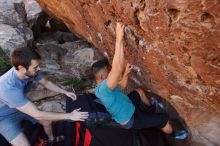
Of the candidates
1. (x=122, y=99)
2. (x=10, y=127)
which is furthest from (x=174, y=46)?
(x=10, y=127)

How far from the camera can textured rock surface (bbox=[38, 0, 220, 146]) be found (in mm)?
3603

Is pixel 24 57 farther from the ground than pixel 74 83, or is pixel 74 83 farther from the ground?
pixel 24 57

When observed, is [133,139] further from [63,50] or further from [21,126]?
[63,50]

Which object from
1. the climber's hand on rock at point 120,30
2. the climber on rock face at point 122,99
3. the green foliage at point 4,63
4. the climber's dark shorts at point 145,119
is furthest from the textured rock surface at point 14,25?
the climber's hand on rock at point 120,30

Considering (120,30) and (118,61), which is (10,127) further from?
(120,30)

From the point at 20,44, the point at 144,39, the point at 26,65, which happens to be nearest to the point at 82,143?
the point at 26,65

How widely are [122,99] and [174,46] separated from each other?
51.0 inches

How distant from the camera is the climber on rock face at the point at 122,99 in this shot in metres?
4.63

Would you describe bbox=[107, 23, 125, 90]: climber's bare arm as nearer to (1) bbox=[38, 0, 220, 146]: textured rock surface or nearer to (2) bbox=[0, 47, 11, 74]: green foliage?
(1) bbox=[38, 0, 220, 146]: textured rock surface

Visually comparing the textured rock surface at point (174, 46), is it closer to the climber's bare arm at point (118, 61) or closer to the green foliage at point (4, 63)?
the climber's bare arm at point (118, 61)

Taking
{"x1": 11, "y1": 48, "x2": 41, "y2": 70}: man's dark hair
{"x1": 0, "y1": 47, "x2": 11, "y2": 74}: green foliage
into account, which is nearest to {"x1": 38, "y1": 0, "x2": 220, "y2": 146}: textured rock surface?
{"x1": 11, "y1": 48, "x2": 41, "y2": 70}: man's dark hair

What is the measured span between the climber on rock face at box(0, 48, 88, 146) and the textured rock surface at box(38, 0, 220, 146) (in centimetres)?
91

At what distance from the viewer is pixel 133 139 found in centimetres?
551

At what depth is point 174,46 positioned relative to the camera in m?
4.04
